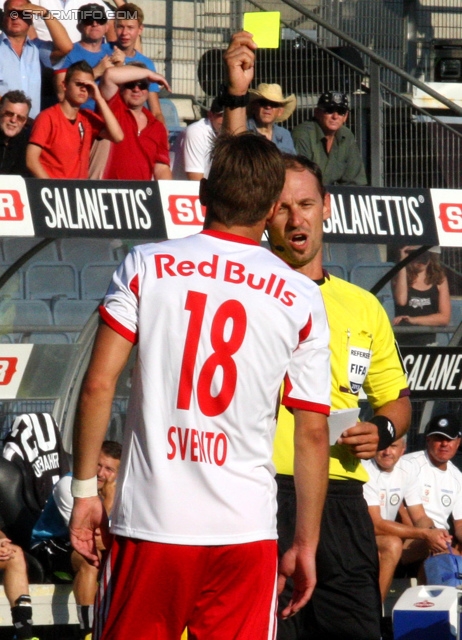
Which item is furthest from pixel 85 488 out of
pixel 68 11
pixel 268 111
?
pixel 68 11

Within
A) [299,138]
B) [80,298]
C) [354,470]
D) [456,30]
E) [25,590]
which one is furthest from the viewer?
[456,30]

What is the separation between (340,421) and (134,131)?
5.92 m

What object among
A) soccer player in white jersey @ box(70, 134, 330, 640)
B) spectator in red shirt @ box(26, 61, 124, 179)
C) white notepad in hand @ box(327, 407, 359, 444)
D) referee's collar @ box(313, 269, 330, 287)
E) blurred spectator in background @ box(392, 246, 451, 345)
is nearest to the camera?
soccer player in white jersey @ box(70, 134, 330, 640)

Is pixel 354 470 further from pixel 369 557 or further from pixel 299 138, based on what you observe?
pixel 299 138

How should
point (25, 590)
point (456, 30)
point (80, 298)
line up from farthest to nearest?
point (456, 30) < point (80, 298) < point (25, 590)

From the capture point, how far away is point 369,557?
11.9ft

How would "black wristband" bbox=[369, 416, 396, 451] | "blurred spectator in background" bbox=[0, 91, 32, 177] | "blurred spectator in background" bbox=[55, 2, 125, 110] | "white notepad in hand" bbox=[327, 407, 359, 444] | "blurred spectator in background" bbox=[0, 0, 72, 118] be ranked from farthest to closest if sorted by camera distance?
1. "blurred spectator in background" bbox=[55, 2, 125, 110]
2. "blurred spectator in background" bbox=[0, 0, 72, 118]
3. "blurred spectator in background" bbox=[0, 91, 32, 177]
4. "black wristband" bbox=[369, 416, 396, 451]
5. "white notepad in hand" bbox=[327, 407, 359, 444]

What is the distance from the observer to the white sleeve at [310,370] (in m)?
2.80

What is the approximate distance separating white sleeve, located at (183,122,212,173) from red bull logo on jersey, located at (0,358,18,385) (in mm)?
2367

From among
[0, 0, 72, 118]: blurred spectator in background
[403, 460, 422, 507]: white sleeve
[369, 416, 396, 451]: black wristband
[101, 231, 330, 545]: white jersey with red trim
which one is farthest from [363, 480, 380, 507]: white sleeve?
[101, 231, 330, 545]: white jersey with red trim

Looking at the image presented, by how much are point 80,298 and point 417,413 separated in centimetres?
269

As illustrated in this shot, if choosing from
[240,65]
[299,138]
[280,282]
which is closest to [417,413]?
[299,138]

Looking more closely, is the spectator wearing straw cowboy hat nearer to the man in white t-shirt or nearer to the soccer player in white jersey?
the man in white t-shirt

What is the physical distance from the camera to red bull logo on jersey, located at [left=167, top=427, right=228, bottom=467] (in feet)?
Answer: 8.66
